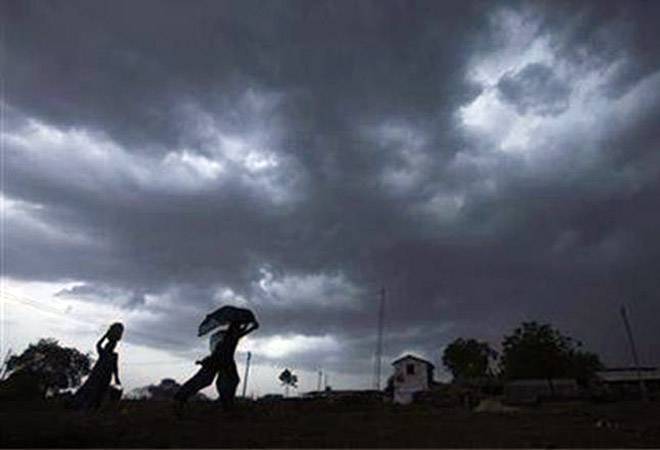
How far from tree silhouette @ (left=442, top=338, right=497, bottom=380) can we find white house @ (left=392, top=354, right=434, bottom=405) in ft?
62.6

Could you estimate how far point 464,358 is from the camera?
10550cm

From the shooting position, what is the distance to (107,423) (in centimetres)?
1411

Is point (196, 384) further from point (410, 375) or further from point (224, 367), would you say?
point (410, 375)

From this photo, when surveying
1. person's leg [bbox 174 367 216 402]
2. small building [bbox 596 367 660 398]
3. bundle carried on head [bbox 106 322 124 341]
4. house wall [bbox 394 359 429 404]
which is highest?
small building [bbox 596 367 660 398]

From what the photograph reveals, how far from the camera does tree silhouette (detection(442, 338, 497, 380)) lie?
341 ft

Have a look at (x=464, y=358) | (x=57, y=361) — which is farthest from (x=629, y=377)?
(x=57, y=361)

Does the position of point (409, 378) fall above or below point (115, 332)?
above

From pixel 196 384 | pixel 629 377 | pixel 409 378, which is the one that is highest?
pixel 629 377

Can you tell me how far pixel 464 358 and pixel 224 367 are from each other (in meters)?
90.5

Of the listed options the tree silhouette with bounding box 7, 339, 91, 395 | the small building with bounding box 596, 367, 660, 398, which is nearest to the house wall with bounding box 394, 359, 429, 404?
the small building with bounding box 596, 367, 660, 398

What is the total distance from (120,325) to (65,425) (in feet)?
30.3

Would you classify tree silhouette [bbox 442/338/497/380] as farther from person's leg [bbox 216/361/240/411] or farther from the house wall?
person's leg [bbox 216/361/240/411]

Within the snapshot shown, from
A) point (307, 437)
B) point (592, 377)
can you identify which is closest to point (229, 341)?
point (307, 437)

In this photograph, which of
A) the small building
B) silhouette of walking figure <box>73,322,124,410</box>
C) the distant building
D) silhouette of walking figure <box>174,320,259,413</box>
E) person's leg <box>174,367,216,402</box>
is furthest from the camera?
the small building
